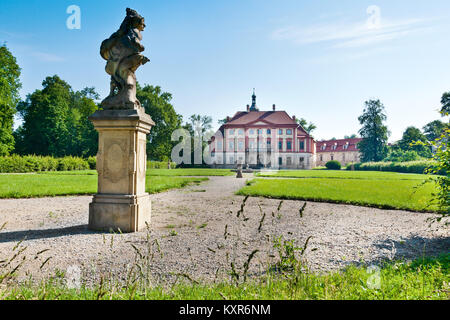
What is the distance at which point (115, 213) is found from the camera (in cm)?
505

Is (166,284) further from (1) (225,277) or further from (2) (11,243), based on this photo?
(2) (11,243)

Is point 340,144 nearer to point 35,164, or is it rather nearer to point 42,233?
point 35,164

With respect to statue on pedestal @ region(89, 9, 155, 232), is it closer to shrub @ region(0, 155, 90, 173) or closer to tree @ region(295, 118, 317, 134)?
shrub @ region(0, 155, 90, 173)

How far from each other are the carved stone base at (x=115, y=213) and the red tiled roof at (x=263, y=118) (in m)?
58.1

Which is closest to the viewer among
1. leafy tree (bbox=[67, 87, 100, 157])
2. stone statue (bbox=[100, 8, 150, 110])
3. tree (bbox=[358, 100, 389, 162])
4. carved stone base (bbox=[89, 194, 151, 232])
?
carved stone base (bbox=[89, 194, 151, 232])

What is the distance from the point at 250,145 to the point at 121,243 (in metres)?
58.5

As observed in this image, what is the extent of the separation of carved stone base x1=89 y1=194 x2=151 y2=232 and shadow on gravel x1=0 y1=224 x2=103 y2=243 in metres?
0.21

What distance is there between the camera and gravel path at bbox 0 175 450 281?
3316mm

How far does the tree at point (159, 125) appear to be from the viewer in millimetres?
47188

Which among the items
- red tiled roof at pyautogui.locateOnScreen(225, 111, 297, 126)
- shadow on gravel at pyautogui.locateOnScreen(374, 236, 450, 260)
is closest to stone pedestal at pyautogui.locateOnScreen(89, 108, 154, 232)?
shadow on gravel at pyautogui.locateOnScreen(374, 236, 450, 260)

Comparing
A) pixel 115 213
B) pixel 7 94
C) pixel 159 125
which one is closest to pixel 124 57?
pixel 115 213

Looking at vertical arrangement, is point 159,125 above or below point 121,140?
above

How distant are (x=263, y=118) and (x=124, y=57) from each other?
59123mm
